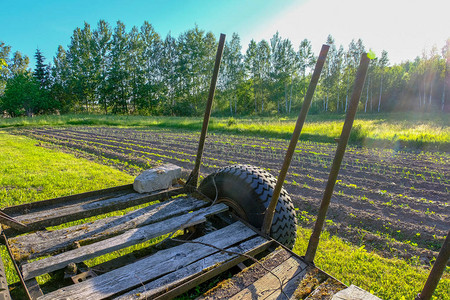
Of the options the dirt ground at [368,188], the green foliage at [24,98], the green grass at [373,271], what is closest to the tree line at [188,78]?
the green foliage at [24,98]

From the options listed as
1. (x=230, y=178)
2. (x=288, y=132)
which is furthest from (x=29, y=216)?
(x=288, y=132)

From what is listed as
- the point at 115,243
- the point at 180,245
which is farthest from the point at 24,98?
the point at 180,245

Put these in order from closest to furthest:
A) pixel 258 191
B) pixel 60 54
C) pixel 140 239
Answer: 1. pixel 140 239
2. pixel 258 191
3. pixel 60 54

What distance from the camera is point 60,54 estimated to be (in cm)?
4684

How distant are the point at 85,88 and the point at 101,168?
45550 millimetres

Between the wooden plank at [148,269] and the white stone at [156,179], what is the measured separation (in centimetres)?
113

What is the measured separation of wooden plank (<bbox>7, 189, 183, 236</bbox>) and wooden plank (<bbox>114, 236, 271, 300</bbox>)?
1233 mm

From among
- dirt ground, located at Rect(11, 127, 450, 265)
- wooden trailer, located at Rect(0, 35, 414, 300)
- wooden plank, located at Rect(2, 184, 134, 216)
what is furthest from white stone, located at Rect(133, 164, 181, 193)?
dirt ground, located at Rect(11, 127, 450, 265)

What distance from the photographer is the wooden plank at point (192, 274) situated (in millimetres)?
1562

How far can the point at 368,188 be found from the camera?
596 cm

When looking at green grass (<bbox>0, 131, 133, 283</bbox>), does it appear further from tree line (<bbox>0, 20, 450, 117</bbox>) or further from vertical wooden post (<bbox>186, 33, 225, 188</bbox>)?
tree line (<bbox>0, 20, 450, 117</bbox>)

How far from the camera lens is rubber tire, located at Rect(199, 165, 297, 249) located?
2297 mm

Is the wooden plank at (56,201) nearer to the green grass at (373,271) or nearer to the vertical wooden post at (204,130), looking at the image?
the vertical wooden post at (204,130)

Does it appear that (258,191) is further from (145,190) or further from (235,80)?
(235,80)
